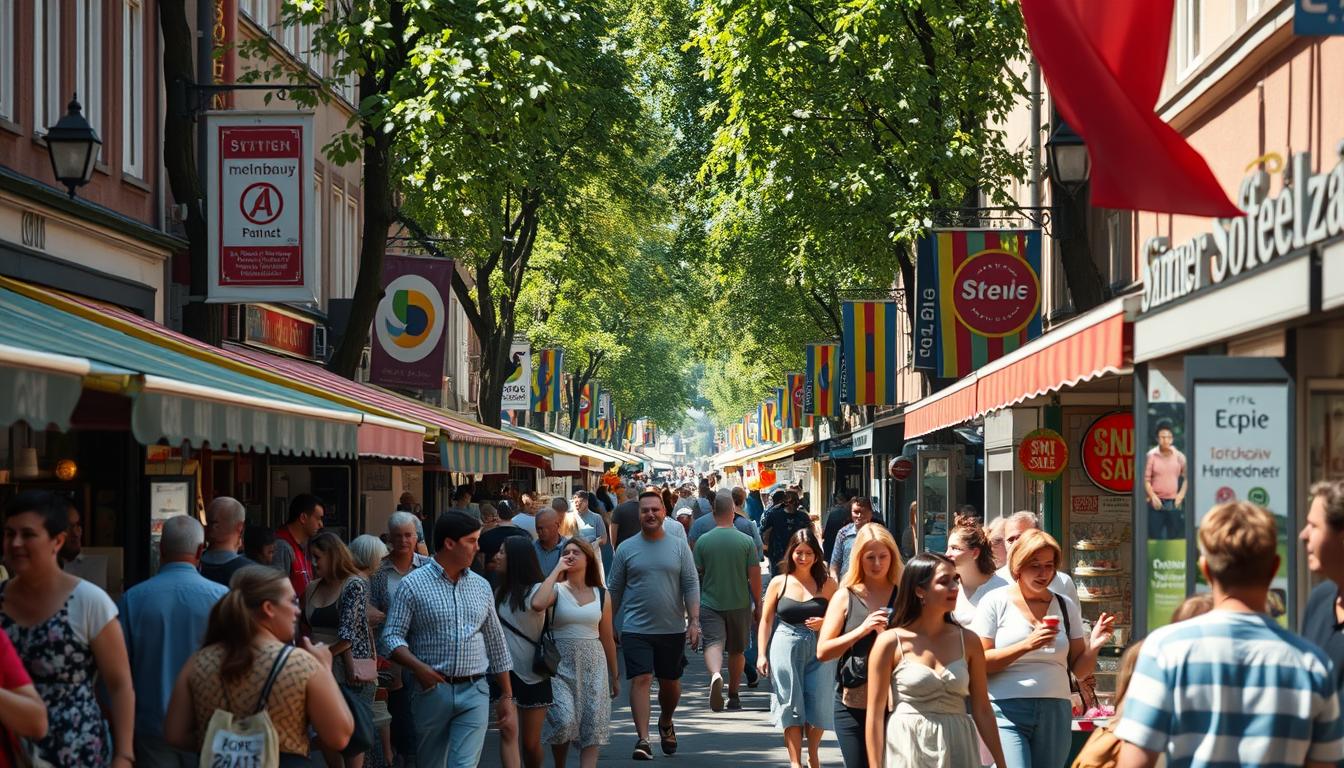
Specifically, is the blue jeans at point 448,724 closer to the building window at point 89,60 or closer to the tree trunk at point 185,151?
the tree trunk at point 185,151

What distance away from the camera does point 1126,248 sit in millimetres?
21141

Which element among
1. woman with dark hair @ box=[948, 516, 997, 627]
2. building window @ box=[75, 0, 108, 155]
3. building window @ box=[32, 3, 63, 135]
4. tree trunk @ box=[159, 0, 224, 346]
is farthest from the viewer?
building window @ box=[75, 0, 108, 155]

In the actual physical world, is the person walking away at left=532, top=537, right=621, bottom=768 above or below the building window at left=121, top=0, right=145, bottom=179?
below

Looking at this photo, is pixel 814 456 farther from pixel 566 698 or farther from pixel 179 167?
pixel 566 698

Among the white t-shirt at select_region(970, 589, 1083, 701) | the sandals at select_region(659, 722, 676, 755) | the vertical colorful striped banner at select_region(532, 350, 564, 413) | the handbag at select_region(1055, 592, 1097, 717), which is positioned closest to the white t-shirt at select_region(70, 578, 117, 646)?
the white t-shirt at select_region(970, 589, 1083, 701)

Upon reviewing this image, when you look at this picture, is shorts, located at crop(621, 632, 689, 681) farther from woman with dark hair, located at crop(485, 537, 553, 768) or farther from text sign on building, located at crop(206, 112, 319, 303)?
text sign on building, located at crop(206, 112, 319, 303)

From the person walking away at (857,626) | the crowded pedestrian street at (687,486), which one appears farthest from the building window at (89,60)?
the person walking away at (857,626)

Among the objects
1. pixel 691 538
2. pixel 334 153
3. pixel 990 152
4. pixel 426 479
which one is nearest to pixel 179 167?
pixel 334 153

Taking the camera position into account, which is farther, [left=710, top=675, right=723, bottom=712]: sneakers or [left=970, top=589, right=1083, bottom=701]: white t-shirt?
[left=710, top=675, right=723, bottom=712]: sneakers

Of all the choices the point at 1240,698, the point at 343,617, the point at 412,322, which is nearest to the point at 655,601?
the point at 343,617

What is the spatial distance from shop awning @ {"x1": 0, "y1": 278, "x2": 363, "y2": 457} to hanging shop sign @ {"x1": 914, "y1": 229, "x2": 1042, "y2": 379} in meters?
9.81

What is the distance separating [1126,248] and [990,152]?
2837mm

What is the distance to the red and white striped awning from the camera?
8734 mm

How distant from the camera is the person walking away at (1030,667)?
853 centimetres
